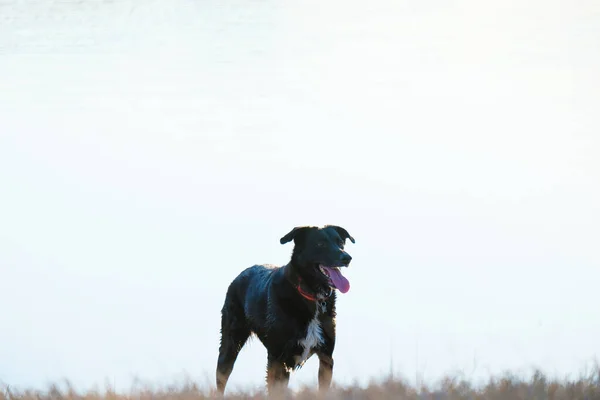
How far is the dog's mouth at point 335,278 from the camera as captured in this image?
9.83 meters

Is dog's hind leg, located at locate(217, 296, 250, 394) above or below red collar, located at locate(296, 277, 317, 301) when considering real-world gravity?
below

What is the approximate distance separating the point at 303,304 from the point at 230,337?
5.63 feet

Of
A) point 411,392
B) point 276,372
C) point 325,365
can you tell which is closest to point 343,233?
point 325,365

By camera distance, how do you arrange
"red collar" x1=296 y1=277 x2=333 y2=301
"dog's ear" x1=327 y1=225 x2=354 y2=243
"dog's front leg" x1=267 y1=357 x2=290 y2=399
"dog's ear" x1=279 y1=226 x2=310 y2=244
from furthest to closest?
"dog's ear" x1=327 y1=225 x2=354 y2=243
"dog's ear" x1=279 y1=226 x2=310 y2=244
"red collar" x1=296 y1=277 x2=333 y2=301
"dog's front leg" x1=267 y1=357 x2=290 y2=399

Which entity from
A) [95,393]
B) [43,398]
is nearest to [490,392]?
[95,393]

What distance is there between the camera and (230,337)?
37.0 feet

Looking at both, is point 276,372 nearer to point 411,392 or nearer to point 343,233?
point 343,233

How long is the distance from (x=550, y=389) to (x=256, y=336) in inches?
176

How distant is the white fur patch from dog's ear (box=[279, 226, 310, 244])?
1.00 metres

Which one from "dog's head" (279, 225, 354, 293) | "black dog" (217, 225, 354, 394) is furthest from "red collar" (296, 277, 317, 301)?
"dog's head" (279, 225, 354, 293)

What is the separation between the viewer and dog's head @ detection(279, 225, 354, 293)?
9.86m

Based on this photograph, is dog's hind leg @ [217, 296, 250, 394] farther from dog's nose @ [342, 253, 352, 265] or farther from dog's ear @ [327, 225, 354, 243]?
dog's nose @ [342, 253, 352, 265]

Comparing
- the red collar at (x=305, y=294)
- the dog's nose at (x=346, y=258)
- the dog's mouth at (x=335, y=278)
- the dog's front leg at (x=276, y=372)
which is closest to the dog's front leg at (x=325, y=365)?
the dog's front leg at (x=276, y=372)

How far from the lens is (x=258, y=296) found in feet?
34.7
